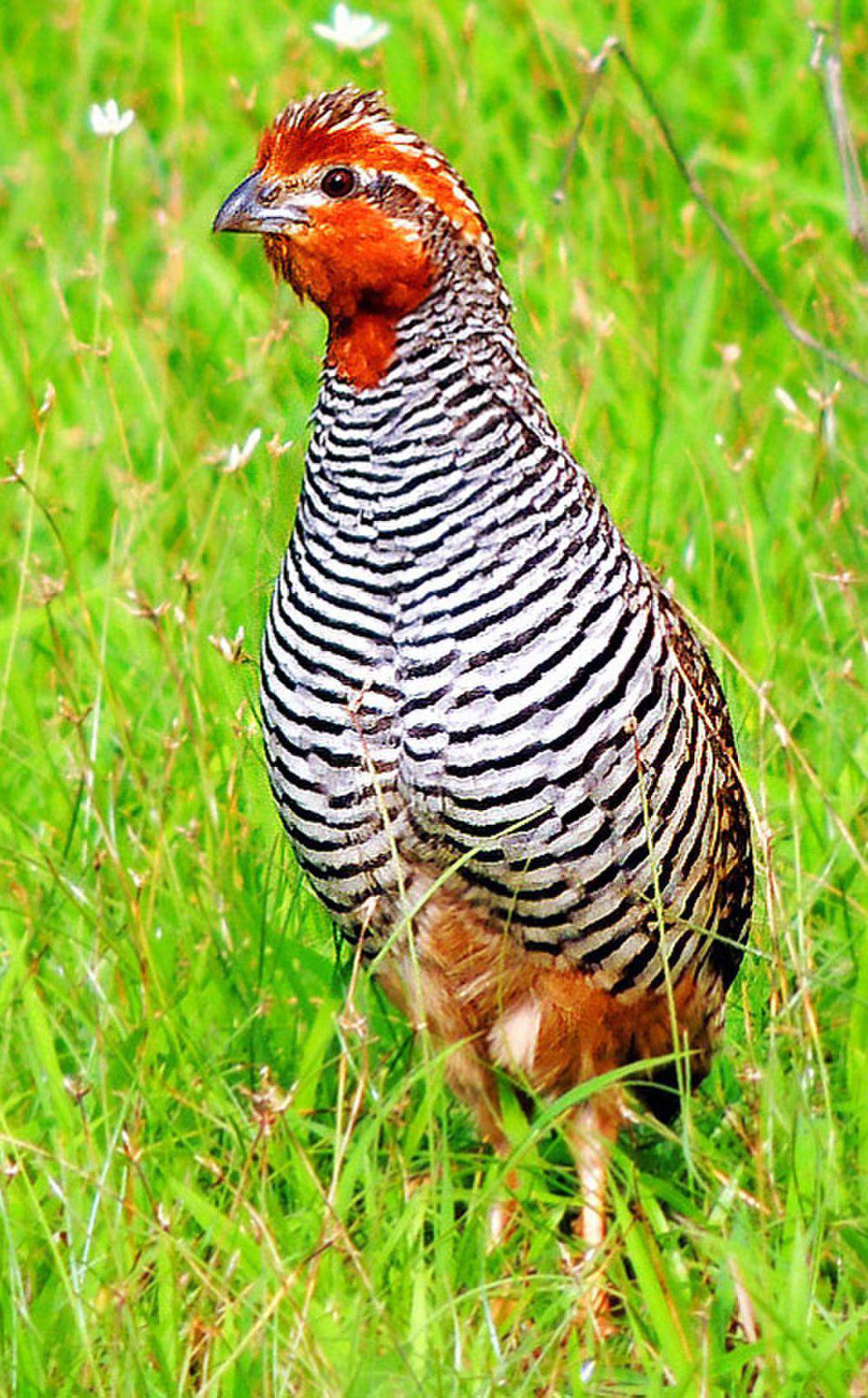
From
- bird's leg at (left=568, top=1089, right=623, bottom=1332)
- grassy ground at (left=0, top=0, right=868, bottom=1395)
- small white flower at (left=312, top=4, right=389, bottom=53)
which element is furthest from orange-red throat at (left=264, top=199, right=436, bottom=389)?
small white flower at (left=312, top=4, right=389, bottom=53)

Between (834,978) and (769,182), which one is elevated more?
(769,182)

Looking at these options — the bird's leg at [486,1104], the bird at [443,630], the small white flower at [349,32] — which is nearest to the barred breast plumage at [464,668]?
the bird at [443,630]

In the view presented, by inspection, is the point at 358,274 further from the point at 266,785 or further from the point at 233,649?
the point at 266,785

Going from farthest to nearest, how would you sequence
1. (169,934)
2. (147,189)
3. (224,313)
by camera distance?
(147,189)
(224,313)
(169,934)

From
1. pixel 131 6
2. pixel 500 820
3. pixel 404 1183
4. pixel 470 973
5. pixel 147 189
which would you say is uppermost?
pixel 131 6

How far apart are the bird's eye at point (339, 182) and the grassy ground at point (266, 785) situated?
0.55m

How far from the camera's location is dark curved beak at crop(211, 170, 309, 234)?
125 inches

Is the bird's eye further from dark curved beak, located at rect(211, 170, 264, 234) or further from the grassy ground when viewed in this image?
the grassy ground

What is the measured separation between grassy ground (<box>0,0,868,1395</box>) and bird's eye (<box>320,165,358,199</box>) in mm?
555

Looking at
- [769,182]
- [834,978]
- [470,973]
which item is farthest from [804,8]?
[470,973]

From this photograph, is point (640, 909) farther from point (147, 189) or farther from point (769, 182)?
point (147, 189)

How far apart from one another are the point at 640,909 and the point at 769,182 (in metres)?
3.34

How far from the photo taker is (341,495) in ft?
10.7

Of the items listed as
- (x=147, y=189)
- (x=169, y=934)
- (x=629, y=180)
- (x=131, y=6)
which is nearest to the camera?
(x=169, y=934)
